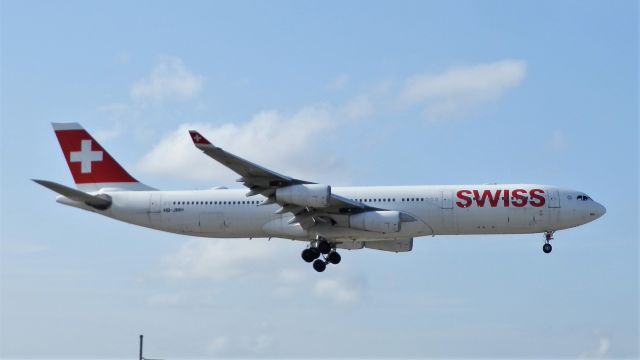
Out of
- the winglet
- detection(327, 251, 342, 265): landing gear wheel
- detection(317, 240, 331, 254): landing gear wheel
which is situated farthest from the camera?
detection(327, 251, 342, 265): landing gear wheel

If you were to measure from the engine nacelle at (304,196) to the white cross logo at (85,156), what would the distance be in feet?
47.6

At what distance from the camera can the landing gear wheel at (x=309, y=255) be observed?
55.7 m

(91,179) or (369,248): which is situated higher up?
(91,179)

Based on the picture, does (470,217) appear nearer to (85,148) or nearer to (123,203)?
(123,203)

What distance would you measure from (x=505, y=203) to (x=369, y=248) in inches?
378

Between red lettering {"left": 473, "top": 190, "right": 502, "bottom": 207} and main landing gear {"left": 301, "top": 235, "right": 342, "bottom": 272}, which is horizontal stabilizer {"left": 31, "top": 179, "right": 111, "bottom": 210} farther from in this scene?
red lettering {"left": 473, "top": 190, "right": 502, "bottom": 207}

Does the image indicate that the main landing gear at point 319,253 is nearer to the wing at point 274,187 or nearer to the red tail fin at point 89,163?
the wing at point 274,187

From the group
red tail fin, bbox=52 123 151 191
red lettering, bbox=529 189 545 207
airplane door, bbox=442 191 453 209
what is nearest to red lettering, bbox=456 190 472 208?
airplane door, bbox=442 191 453 209

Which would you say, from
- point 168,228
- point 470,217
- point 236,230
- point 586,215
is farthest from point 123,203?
point 586,215

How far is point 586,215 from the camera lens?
5366 centimetres

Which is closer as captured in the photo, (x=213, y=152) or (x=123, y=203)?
(x=213, y=152)

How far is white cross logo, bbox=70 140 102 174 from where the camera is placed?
61188 mm

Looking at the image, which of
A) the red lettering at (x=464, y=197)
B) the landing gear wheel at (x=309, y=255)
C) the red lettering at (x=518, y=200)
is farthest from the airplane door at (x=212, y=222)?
the red lettering at (x=518, y=200)

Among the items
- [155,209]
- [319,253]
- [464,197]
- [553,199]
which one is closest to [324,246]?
[319,253]
